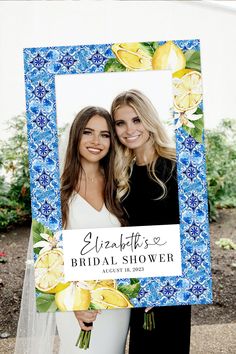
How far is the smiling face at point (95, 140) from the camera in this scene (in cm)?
169

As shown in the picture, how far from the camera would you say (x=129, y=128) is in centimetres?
170

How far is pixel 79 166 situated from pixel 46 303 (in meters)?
0.44

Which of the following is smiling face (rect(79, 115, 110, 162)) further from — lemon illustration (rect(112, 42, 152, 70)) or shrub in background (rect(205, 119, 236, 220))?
shrub in background (rect(205, 119, 236, 220))

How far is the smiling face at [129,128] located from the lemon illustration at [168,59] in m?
0.16

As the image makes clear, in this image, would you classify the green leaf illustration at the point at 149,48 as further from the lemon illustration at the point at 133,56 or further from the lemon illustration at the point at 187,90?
the lemon illustration at the point at 187,90

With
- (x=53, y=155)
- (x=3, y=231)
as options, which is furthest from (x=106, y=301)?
(x=3, y=231)

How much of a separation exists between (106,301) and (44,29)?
3.95ft

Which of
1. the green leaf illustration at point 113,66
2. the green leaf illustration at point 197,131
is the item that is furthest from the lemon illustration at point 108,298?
the green leaf illustration at point 113,66

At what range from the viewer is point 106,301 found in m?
1.72

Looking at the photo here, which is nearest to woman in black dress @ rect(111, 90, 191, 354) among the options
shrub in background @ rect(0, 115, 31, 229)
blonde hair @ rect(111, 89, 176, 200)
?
blonde hair @ rect(111, 89, 176, 200)

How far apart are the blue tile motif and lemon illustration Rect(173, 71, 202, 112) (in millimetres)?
44

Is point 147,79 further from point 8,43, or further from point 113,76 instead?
point 8,43

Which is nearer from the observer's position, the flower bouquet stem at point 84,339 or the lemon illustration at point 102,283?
the lemon illustration at point 102,283

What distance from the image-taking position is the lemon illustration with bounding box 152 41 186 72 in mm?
1675
